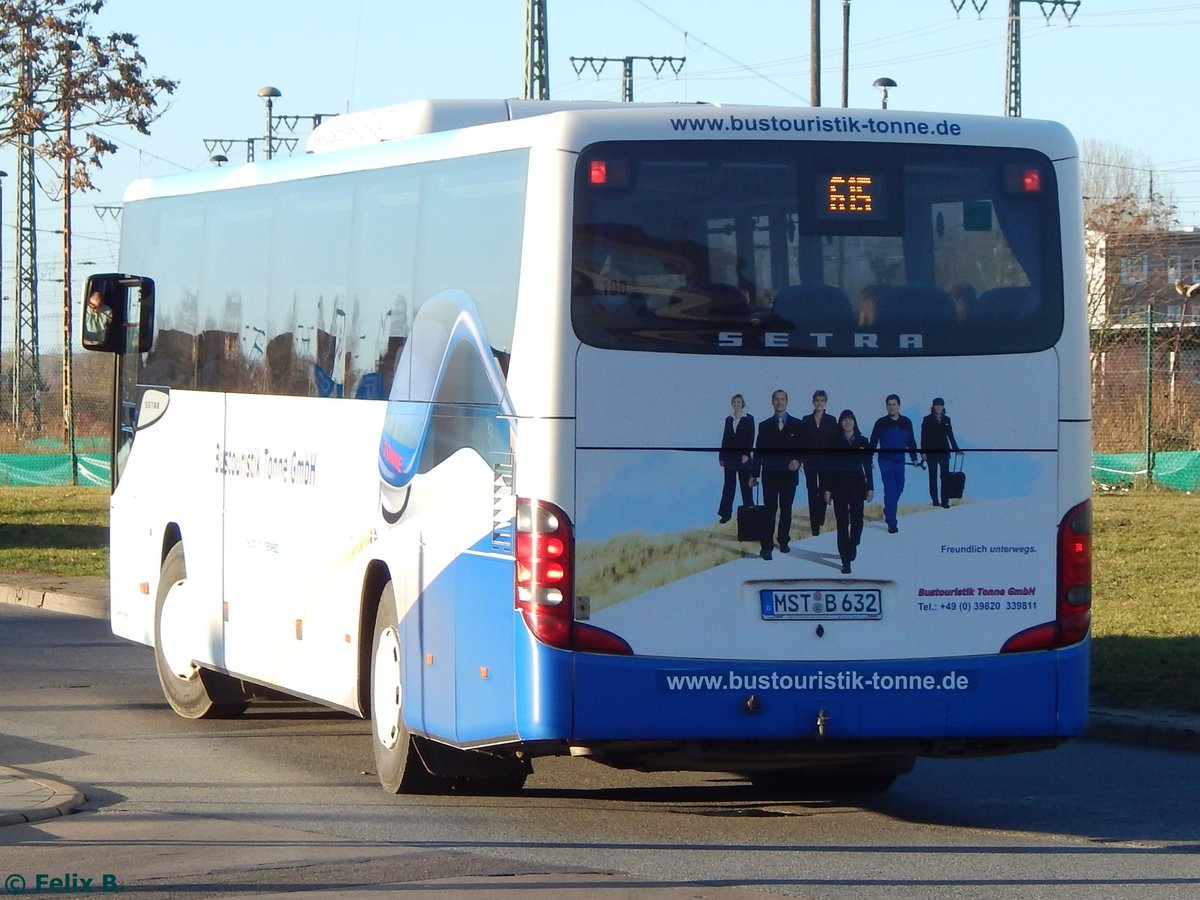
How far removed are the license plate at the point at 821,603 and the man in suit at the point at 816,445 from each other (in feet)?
0.92

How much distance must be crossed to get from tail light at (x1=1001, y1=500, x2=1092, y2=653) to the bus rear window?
82cm

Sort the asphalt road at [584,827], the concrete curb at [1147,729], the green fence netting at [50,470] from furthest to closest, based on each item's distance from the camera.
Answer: the green fence netting at [50,470] < the concrete curb at [1147,729] < the asphalt road at [584,827]

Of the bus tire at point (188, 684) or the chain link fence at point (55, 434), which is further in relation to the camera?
the chain link fence at point (55, 434)

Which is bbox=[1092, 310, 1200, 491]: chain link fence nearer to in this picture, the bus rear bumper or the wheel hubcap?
the wheel hubcap

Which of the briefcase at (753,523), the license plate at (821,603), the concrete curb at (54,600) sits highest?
the briefcase at (753,523)

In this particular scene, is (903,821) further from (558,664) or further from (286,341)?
(286,341)

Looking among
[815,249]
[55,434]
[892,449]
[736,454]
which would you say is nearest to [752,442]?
[736,454]

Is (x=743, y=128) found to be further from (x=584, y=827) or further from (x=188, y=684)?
(x=188, y=684)

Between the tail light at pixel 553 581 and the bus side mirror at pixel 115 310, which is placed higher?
the bus side mirror at pixel 115 310

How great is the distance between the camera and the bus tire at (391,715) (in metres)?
10.2

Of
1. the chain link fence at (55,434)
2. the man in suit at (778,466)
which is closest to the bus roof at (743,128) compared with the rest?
the man in suit at (778,466)

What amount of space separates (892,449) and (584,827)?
2.19 metres

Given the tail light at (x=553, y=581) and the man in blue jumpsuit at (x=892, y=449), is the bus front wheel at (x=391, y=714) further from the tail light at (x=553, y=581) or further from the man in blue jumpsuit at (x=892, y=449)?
the man in blue jumpsuit at (x=892, y=449)

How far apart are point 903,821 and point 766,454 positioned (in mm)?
2027
